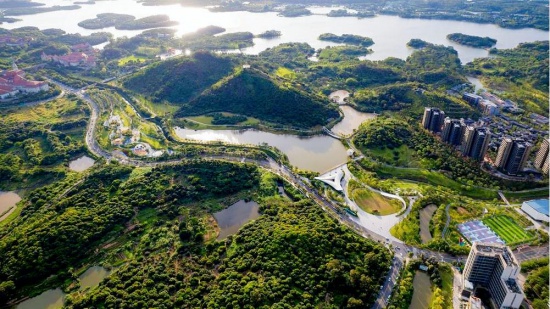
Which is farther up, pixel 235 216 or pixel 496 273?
pixel 496 273

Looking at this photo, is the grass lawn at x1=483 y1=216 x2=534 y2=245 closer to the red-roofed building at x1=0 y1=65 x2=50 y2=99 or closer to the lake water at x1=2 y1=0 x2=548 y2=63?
the lake water at x1=2 y1=0 x2=548 y2=63

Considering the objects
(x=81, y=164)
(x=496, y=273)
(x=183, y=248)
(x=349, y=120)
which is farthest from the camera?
(x=349, y=120)

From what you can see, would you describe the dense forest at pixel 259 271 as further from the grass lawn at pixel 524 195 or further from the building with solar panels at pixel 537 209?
the grass lawn at pixel 524 195

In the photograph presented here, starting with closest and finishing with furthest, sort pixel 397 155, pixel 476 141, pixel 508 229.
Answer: pixel 508 229
pixel 476 141
pixel 397 155

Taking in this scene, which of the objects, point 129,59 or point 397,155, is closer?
point 397,155

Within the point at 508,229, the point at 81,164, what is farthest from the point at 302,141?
the point at 81,164

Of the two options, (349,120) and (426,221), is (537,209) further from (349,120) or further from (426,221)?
(349,120)

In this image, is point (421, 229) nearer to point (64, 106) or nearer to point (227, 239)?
point (227, 239)

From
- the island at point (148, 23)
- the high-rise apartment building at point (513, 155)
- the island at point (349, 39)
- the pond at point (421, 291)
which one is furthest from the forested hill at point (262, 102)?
the island at point (148, 23)
